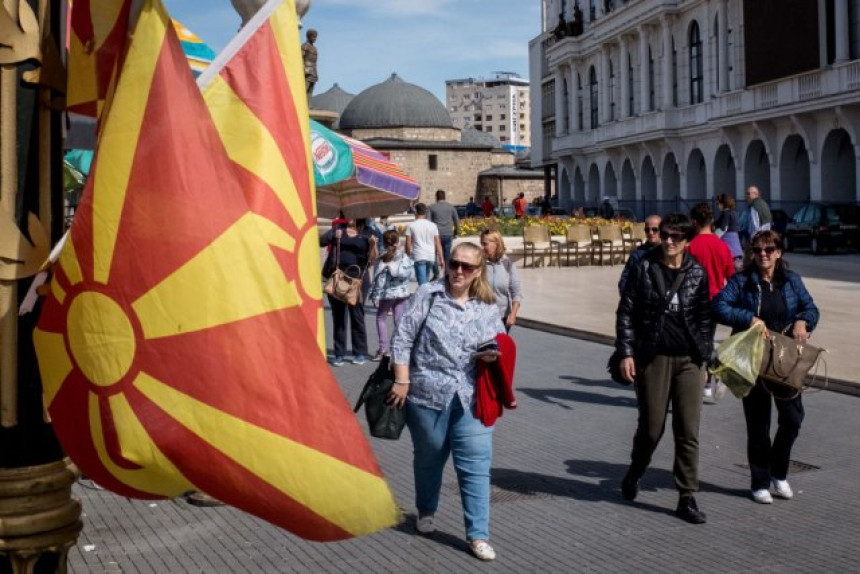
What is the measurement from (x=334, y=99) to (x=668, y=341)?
315 ft

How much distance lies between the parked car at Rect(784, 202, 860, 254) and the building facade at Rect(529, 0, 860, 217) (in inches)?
178

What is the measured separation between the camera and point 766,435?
7.06 m

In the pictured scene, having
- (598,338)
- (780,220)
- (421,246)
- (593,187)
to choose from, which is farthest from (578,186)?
(598,338)

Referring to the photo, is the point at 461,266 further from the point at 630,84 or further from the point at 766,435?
the point at 630,84

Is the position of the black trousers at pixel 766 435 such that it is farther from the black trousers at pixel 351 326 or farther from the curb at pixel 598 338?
the black trousers at pixel 351 326

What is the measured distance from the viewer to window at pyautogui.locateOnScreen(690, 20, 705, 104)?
171 ft

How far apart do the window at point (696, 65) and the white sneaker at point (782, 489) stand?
47127 mm

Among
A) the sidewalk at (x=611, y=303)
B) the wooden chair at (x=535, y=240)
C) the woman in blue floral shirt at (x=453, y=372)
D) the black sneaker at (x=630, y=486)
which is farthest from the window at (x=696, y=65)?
the woman in blue floral shirt at (x=453, y=372)

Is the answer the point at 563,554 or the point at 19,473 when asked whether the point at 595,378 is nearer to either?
the point at 563,554

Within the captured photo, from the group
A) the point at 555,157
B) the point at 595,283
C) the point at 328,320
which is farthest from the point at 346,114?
the point at 328,320

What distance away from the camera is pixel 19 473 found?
7.22 ft

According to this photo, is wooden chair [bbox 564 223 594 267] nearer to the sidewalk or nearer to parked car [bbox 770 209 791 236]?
the sidewalk

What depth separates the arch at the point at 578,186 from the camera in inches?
2773

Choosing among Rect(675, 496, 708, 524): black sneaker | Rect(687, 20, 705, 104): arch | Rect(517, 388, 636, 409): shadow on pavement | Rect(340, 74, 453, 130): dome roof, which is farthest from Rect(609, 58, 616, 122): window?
Rect(675, 496, 708, 524): black sneaker
